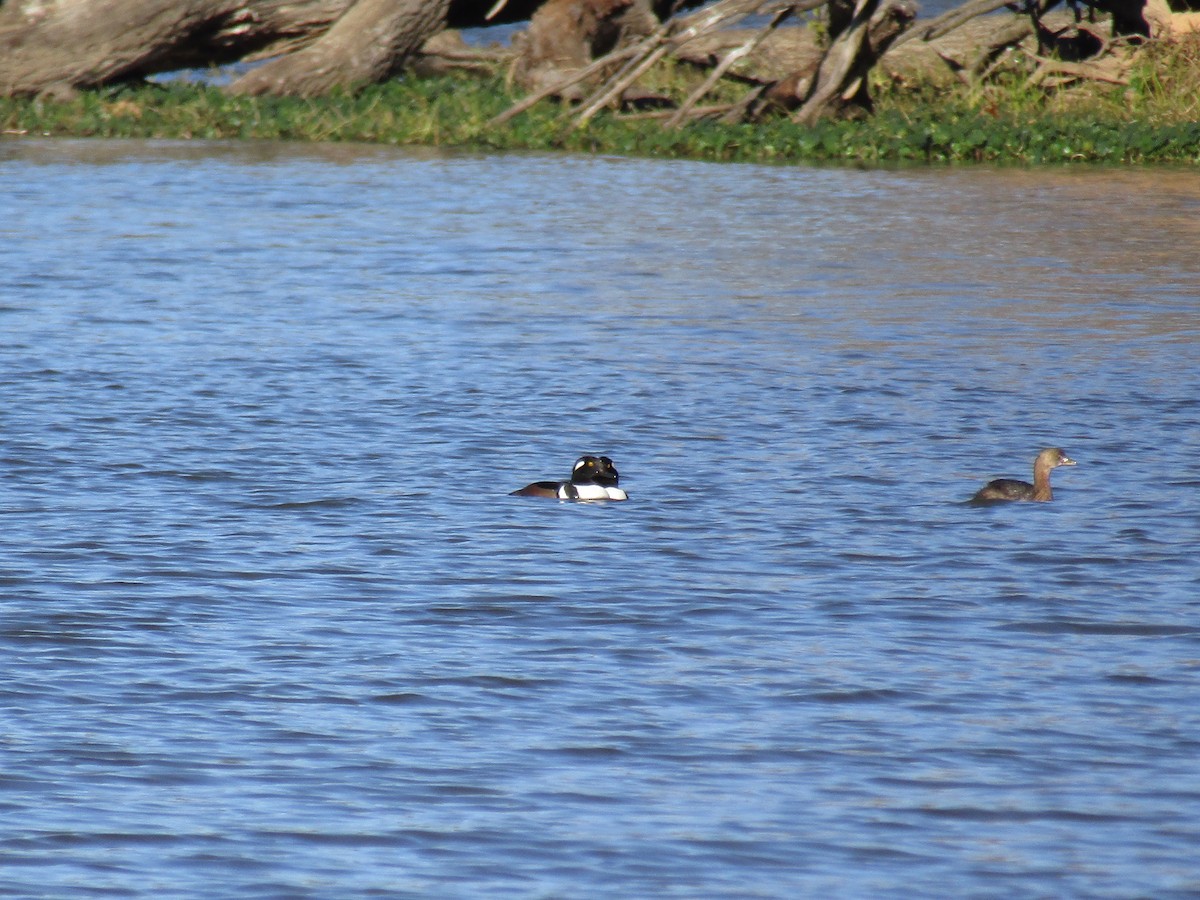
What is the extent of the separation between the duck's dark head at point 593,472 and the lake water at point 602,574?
0.19 m

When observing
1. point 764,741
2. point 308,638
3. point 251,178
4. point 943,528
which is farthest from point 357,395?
point 251,178

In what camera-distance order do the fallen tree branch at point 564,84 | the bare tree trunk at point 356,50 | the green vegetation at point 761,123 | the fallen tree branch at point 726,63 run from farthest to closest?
the bare tree trunk at point 356,50, the fallen tree branch at point 564,84, the fallen tree branch at point 726,63, the green vegetation at point 761,123

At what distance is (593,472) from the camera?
10.2 metres

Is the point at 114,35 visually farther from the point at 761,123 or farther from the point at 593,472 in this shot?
the point at 593,472

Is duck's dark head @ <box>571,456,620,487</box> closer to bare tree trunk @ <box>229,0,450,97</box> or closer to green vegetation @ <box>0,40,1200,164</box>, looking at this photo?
green vegetation @ <box>0,40,1200,164</box>

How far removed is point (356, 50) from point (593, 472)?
795 inches

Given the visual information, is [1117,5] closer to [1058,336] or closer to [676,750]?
[1058,336]

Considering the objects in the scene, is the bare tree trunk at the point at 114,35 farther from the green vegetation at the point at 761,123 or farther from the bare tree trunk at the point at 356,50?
the bare tree trunk at the point at 356,50

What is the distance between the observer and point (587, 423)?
486 inches

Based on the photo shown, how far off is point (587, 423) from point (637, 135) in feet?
47.6

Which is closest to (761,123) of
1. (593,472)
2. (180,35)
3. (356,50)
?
(356,50)

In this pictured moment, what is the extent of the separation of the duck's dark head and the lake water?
0.19 metres

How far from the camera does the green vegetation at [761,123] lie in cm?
2552

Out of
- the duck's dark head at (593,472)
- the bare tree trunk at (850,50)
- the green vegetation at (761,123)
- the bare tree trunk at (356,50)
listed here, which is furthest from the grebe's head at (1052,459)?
the bare tree trunk at (356,50)
